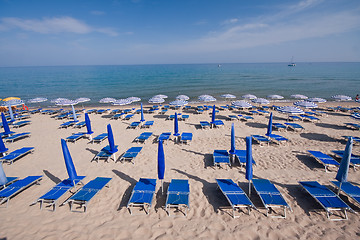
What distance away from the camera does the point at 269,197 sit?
5.80 m

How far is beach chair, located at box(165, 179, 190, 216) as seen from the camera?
5.57m

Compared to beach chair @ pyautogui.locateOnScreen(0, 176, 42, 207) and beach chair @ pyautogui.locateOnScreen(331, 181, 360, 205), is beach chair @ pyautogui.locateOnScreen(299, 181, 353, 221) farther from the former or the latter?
beach chair @ pyautogui.locateOnScreen(0, 176, 42, 207)

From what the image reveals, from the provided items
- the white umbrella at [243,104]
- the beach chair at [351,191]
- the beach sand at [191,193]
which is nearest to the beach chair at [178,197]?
the beach sand at [191,193]

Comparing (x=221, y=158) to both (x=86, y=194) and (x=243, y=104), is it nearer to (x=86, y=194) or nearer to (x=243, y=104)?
(x=86, y=194)

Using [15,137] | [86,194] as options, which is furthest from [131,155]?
[15,137]

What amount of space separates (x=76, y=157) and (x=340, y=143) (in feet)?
55.1

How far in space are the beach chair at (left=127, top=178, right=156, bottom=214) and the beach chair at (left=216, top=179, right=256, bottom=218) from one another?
2.64 meters

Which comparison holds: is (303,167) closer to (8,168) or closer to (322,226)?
(322,226)

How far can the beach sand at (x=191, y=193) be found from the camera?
4.98 m

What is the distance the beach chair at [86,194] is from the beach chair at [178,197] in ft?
8.88

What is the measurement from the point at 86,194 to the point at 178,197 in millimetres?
3351

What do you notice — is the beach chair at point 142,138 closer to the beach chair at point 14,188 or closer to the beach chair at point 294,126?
the beach chair at point 14,188

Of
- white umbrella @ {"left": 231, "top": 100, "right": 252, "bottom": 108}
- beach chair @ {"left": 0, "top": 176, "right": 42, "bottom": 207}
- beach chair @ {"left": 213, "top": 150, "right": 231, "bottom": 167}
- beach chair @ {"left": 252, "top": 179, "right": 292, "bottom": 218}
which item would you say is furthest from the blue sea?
beach chair @ {"left": 252, "top": 179, "right": 292, "bottom": 218}

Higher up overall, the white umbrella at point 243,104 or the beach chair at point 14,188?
the white umbrella at point 243,104
